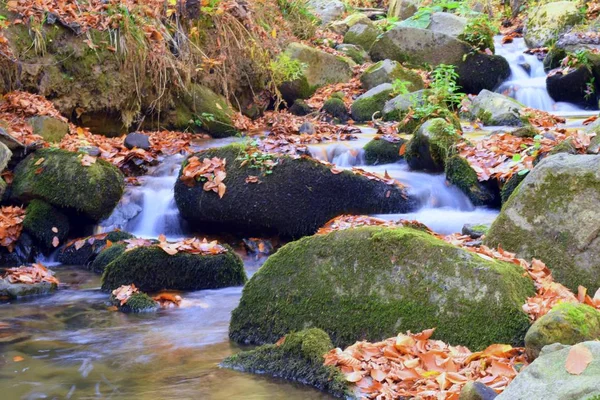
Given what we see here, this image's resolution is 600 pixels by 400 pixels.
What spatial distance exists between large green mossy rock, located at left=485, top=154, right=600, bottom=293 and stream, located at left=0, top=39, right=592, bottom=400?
7.09 ft

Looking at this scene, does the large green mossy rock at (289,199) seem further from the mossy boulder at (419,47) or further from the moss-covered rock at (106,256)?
the mossy boulder at (419,47)

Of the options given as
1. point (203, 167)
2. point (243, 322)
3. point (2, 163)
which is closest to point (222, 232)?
point (203, 167)

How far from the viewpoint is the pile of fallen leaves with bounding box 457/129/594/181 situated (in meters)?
8.32

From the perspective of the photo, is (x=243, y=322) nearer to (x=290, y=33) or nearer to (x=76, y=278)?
(x=76, y=278)

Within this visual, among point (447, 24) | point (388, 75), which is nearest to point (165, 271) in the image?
point (388, 75)

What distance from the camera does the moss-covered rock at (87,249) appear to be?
27.5 ft

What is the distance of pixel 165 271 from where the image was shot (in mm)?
6766

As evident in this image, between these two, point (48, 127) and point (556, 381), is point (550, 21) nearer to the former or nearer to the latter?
point (48, 127)

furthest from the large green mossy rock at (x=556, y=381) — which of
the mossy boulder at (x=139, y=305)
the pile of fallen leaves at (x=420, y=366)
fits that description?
the mossy boulder at (x=139, y=305)

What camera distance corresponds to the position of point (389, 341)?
14.2ft

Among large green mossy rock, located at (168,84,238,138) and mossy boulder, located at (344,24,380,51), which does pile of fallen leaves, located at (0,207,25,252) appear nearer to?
large green mossy rock, located at (168,84,238,138)

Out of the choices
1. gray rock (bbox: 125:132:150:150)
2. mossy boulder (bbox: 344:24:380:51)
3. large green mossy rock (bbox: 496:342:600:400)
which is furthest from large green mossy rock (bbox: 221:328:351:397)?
mossy boulder (bbox: 344:24:380:51)

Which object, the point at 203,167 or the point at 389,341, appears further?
the point at 203,167

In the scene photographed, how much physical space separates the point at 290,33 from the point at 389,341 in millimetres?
13735
